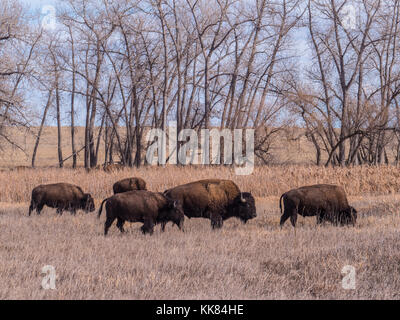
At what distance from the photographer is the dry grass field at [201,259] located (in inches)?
211

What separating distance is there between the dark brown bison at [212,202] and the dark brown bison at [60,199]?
3788mm

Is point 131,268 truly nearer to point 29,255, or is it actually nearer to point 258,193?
point 29,255

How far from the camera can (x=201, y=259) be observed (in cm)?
680

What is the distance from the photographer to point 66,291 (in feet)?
16.8

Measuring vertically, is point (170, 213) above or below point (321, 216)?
above

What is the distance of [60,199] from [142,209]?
459 centimetres

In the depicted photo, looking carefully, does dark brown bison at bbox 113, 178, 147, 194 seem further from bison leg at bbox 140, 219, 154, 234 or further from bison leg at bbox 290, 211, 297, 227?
bison leg at bbox 290, 211, 297, 227

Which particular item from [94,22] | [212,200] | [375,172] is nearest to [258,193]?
[375,172]

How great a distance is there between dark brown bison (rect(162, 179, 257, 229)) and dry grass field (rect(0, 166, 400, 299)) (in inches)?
13.5

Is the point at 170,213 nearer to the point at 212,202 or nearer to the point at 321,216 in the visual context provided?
the point at 212,202

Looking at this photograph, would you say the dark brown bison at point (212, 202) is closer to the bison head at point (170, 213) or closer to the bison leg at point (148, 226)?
the bison head at point (170, 213)

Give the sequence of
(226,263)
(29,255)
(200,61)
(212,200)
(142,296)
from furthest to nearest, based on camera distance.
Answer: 1. (200,61)
2. (212,200)
3. (29,255)
4. (226,263)
5. (142,296)

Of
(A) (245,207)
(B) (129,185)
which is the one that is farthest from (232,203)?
(B) (129,185)
